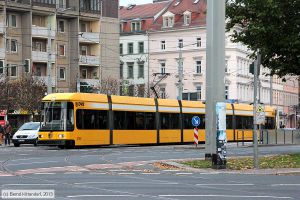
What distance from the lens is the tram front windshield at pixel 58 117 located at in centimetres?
3738

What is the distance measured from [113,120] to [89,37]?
40.8 m

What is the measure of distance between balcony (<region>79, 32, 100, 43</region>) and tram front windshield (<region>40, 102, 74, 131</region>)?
41.2 metres

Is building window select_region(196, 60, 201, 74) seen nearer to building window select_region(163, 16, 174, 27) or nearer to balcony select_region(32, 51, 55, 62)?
building window select_region(163, 16, 174, 27)

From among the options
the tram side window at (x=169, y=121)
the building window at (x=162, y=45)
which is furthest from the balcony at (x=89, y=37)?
the tram side window at (x=169, y=121)

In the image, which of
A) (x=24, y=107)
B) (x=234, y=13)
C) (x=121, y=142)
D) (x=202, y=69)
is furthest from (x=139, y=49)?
(x=234, y=13)

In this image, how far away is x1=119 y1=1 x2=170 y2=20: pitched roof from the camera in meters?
99.8

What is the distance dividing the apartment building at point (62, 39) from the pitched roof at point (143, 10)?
1587 cm

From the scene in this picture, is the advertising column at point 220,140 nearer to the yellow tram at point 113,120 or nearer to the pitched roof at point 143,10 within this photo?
the yellow tram at point 113,120

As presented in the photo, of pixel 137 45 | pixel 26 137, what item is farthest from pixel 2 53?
pixel 137 45

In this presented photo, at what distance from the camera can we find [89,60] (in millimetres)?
79875

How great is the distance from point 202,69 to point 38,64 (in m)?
27.3

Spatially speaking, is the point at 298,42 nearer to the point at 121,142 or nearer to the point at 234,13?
the point at 234,13

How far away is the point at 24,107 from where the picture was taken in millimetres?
60812

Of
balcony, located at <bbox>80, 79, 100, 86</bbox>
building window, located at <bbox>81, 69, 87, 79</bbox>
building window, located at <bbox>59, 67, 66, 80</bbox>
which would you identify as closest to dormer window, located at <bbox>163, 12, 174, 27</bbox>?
building window, located at <bbox>81, 69, 87, 79</bbox>
